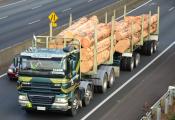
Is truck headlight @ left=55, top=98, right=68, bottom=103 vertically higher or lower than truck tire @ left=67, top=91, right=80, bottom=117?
higher

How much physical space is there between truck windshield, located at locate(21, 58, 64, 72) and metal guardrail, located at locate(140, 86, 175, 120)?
4120mm

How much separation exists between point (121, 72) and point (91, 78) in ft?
Answer: 17.2

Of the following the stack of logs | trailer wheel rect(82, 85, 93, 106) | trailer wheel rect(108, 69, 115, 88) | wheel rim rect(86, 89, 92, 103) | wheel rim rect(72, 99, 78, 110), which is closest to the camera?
wheel rim rect(72, 99, 78, 110)

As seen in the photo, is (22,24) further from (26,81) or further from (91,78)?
(26,81)

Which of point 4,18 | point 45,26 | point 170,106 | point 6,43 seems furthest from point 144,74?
point 4,18

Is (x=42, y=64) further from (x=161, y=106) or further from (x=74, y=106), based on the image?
(x=161, y=106)

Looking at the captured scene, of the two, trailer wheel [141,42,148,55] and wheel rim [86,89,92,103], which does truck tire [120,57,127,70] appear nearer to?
trailer wheel [141,42,148,55]

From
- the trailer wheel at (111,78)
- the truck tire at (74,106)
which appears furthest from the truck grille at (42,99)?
the trailer wheel at (111,78)

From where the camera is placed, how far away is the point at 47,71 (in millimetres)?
23375

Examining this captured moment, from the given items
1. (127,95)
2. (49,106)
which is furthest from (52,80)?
(127,95)

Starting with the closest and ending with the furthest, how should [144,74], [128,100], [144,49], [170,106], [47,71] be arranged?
[47,71] < [170,106] < [128,100] < [144,74] < [144,49]

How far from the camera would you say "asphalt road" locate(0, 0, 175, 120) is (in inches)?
975

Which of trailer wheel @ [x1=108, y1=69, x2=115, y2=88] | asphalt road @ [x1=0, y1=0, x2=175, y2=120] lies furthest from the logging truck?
trailer wheel @ [x1=108, y1=69, x2=115, y2=88]

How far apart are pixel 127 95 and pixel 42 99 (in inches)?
233
